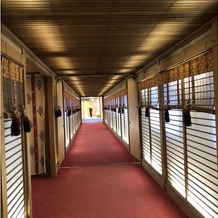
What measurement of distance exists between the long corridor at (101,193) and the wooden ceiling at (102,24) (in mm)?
2657

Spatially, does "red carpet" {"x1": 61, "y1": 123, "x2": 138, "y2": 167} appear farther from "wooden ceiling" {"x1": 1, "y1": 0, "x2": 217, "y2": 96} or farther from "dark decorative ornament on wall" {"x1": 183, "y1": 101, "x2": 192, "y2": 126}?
"dark decorative ornament on wall" {"x1": 183, "y1": 101, "x2": 192, "y2": 126}

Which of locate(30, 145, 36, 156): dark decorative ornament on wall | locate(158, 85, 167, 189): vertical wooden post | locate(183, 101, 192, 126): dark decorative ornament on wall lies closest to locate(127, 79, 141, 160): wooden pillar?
locate(158, 85, 167, 189): vertical wooden post

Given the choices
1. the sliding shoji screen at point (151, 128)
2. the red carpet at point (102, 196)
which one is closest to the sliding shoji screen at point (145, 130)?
the sliding shoji screen at point (151, 128)

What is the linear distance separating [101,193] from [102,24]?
3351 millimetres

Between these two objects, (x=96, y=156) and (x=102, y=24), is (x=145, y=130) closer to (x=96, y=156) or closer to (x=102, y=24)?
(x=96, y=156)

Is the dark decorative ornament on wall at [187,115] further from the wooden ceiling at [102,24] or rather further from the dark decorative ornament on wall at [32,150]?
the dark decorative ornament on wall at [32,150]

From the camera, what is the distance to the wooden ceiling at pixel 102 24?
7.99 feet

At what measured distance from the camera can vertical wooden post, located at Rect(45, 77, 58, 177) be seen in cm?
629

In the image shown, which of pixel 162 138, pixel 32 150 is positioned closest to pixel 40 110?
Result: pixel 32 150

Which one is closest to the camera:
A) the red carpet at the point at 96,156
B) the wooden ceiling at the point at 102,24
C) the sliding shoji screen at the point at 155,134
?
the wooden ceiling at the point at 102,24

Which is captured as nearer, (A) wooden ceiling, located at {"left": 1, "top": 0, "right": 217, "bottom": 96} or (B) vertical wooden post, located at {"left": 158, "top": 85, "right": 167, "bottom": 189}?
(A) wooden ceiling, located at {"left": 1, "top": 0, "right": 217, "bottom": 96}

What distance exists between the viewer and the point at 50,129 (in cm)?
635

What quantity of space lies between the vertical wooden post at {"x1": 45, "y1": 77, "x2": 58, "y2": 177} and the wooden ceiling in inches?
69.6

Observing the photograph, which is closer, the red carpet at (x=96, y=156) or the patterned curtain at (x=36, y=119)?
the patterned curtain at (x=36, y=119)
